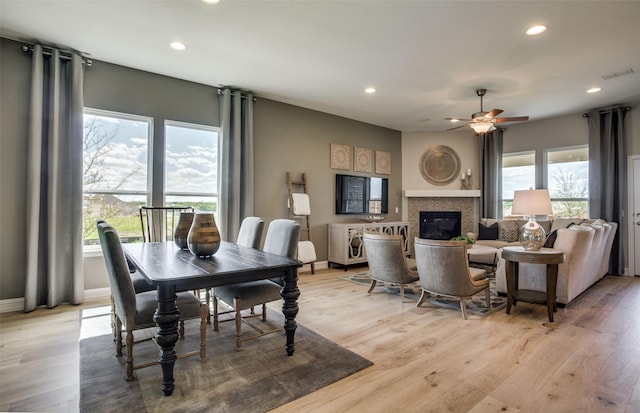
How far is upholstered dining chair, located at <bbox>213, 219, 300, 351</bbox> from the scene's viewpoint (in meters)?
2.54

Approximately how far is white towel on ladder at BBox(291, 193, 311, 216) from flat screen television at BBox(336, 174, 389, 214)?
2.78 ft

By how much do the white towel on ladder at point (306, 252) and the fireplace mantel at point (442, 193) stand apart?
289 cm

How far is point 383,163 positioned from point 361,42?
380 centimetres

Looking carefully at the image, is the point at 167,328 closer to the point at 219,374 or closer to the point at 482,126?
the point at 219,374

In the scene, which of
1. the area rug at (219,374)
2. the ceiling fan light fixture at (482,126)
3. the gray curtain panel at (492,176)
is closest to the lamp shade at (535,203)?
the ceiling fan light fixture at (482,126)

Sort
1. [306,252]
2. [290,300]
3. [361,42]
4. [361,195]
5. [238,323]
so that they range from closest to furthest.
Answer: [290,300] → [238,323] → [361,42] → [306,252] → [361,195]

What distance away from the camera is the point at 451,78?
431 centimetres

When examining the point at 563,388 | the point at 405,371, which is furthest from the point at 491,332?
the point at 405,371

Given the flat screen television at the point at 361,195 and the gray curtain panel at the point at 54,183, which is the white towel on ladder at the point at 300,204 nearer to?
the flat screen television at the point at 361,195

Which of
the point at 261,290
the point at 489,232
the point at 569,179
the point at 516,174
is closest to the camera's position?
the point at 261,290

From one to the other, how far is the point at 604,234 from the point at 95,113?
6.84 m

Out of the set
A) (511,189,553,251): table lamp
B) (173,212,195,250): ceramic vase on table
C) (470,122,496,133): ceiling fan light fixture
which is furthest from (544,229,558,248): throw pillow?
(173,212,195,250): ceramic vase on table

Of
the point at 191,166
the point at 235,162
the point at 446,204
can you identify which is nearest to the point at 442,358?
the point at 235,162

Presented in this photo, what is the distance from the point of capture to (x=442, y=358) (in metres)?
2.41
